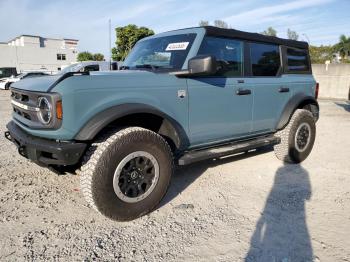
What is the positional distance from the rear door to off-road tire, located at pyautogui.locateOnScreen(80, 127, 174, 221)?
177 cm

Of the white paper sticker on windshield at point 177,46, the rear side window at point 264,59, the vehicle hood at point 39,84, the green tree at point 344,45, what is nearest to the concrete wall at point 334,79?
the rear side window at point 264,59

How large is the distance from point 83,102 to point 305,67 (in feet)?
13.7

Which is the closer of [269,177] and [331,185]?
[331,185]

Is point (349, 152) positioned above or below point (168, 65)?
below

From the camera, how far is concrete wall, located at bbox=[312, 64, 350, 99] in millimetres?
16938

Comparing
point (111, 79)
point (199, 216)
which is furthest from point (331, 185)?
point (111, 79)

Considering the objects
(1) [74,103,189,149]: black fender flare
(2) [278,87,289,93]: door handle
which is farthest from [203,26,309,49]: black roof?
(1) [74,103,189,149]: black fender flare

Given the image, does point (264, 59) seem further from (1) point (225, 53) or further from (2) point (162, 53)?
(2) point (162, 53)

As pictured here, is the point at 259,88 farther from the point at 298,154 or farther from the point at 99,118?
the point at 99,118

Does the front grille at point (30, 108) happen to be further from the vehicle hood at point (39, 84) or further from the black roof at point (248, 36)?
the black roof at point (248, 36)

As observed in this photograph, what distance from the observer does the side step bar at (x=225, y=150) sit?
12.3 ft

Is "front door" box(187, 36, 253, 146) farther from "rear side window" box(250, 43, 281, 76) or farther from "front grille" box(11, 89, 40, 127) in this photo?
"front grille" box(11, 89, 40, 127)

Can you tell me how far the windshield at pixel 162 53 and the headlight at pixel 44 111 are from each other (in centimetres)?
136

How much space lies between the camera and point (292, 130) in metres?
5.12
